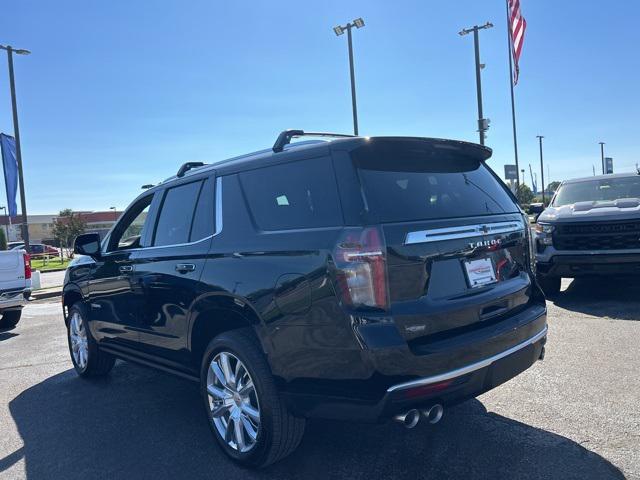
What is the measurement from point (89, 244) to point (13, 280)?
469 cm

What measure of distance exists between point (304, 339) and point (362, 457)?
3.38 feet

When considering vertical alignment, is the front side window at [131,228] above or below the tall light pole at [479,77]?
below

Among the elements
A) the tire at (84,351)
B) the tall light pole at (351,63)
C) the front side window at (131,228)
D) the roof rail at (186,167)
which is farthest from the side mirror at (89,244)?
the tall light pole at (351,63)

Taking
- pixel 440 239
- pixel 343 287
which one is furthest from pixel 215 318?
pixel 440 239

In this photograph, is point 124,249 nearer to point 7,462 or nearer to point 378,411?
point 7,462

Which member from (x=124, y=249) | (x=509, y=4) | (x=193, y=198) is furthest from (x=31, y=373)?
(x=509, y=4)

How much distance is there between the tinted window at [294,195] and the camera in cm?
293

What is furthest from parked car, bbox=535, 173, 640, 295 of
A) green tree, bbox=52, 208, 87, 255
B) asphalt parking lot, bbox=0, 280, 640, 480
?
green tree, bbox=52, 208, 87, 255

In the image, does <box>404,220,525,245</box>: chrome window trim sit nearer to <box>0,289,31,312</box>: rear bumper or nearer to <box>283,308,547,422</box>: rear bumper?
<box>283,308,547,422</box>: rear bumper

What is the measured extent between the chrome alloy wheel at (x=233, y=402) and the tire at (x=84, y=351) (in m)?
2.18

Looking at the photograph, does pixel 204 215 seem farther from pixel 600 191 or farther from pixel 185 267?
pixel 600 191

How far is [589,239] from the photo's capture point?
737 centimetres

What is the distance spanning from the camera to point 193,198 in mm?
4020

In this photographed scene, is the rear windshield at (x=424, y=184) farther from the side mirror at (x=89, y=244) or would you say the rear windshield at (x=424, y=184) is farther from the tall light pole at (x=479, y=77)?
the tall light pole at (x=479, y=77)
